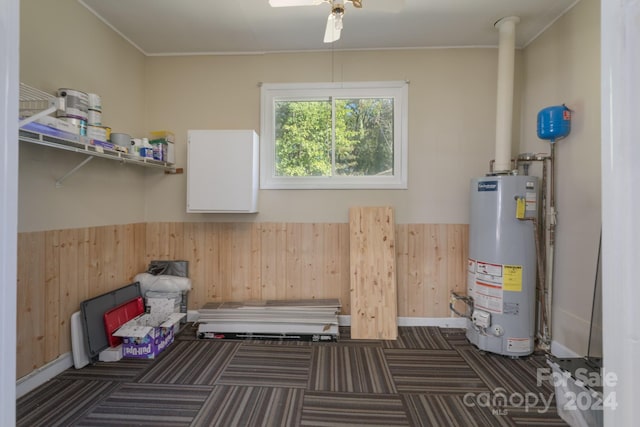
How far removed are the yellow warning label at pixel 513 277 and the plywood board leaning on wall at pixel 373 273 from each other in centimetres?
89

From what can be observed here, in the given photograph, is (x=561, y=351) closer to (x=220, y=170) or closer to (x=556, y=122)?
(x=556, y=122)

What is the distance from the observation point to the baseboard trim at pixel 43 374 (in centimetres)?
181

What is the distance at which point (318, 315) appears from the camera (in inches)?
102

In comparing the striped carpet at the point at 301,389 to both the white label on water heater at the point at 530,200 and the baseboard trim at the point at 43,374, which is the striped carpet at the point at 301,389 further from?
the white label on water heater at the point at 530,200

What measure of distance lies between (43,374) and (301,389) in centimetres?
178

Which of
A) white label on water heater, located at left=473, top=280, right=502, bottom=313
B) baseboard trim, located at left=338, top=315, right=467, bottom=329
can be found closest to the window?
white label on water heater, located at left=473, top=280, right=502, bottom=313

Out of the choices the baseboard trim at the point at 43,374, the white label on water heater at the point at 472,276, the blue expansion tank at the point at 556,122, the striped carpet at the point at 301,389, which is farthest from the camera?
the white label on water heater at the point at 472,276

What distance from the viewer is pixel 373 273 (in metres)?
2.69

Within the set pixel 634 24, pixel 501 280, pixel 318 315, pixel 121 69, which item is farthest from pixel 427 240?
pixel 121 69

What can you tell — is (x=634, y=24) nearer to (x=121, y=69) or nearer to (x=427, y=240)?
(x=427, y=240)

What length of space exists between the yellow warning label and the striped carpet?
23.3 inches

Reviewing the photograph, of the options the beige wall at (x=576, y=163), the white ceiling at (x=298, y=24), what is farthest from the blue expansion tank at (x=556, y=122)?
the white ceiling at (x=298, y=24)

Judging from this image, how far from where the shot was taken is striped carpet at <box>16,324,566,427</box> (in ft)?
5.48

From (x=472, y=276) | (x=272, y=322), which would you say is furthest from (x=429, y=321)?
(x=272, y=322)
